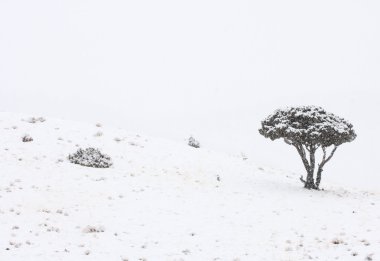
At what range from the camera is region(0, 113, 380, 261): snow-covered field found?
42.0 feet

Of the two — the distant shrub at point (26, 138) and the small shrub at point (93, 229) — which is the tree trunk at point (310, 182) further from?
the distant shrub at point (26, 138)

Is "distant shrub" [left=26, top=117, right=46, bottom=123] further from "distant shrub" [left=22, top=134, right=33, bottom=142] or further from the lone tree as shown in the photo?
the lone tree

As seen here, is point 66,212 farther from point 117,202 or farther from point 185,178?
point 185,178

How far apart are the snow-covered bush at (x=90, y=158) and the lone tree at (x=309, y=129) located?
925 centimetres

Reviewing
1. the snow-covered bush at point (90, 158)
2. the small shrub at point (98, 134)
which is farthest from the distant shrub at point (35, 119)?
the snow-covered bush at point (90, 158)

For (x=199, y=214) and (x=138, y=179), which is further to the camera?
(x=138, y=179)

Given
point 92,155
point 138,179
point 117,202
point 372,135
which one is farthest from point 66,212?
point 372,135

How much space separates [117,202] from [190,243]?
16.3 ft

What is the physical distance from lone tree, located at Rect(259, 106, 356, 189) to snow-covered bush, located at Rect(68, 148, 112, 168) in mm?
9248

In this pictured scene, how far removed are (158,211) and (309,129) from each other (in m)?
10.3

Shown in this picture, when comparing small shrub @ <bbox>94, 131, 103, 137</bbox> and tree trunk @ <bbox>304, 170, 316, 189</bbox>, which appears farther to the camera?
small shrub @ <bbox>94, 131, 103, 137</bbox>

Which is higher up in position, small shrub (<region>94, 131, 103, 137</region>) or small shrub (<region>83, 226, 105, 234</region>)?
small shrub (<region>94, 131, 103, 137</region>)

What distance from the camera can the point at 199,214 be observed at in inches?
681

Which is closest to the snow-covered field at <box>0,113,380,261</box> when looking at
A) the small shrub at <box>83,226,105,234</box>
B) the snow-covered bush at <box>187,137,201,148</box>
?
the small shrub at <box>83,226,105,234</box>
